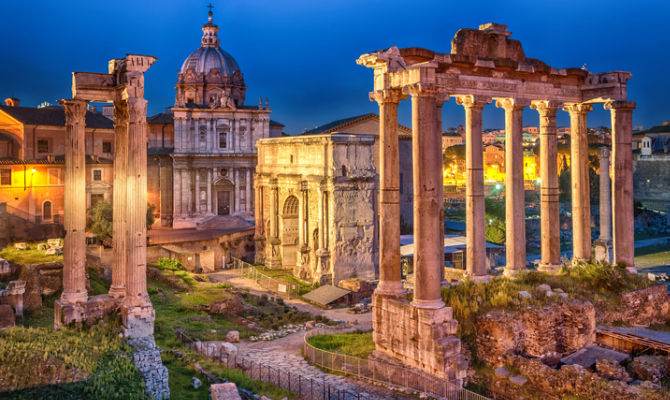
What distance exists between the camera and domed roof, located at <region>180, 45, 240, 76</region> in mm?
59656

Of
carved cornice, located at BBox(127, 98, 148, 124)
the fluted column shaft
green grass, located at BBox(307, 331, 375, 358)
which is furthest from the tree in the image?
carved cornice, located at BBox(127, 98, 148, 124)

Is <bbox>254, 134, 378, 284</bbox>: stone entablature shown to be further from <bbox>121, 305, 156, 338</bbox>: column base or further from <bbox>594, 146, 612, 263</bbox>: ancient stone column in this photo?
<bbox>121, 305, 156, 338</bbox>: column base

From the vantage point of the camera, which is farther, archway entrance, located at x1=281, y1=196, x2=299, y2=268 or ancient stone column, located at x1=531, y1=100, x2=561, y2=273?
archway entrance, located at x1=281, y1=196, x2=299, y2=268

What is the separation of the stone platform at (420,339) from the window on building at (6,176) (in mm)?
37050

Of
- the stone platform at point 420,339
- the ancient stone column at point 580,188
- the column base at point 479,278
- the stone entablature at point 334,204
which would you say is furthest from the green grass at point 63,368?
the stone entablature at point 334,204

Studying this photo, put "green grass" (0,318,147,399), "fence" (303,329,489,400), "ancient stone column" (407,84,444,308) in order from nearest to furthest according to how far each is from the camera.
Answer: "green grass" (0,318,147,399)
"fence" (303,329,489,400)
"ancient stone column" (407,84,444,308)

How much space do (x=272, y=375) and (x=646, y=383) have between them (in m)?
9.62

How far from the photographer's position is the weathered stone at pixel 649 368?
1487 cm

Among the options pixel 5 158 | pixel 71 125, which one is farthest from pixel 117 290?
pixel 5 158

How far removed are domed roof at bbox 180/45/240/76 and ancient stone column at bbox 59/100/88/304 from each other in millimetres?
41111

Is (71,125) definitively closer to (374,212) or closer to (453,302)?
(453,302)

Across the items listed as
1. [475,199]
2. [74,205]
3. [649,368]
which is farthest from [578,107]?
[74,205]

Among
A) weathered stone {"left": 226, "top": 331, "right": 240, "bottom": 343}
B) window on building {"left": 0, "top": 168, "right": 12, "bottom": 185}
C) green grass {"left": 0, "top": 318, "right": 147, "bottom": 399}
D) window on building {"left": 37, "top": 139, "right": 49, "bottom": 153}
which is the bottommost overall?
weathered stone {"left": 226, "top": 331, "right": 240, "bottom": 343}

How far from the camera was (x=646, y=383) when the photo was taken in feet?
45.8
